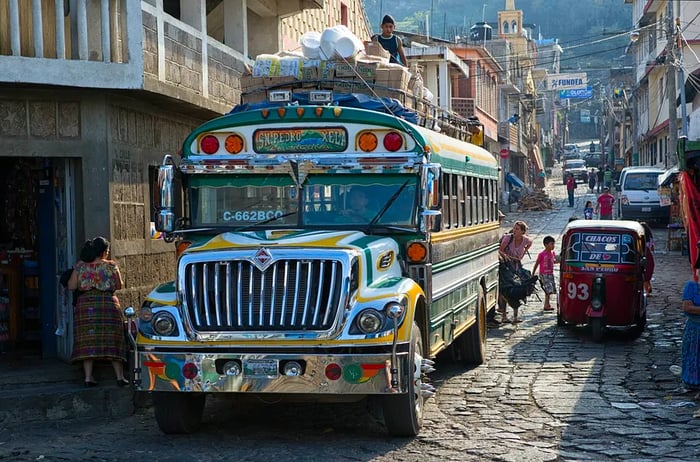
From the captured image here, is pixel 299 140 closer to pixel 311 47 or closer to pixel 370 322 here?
pixel 370 322

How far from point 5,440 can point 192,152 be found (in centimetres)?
293

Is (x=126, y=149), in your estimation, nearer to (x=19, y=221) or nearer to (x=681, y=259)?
(x=19, y=221)

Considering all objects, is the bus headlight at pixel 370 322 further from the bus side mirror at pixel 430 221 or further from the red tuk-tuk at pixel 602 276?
the red tuk-tuk at pixel 602 276

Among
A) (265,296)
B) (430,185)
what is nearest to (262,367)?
(265,296)

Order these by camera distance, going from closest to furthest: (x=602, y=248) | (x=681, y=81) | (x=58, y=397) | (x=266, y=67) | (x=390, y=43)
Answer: (x=58, y=397)
(x=266, y=67)
(x=390, y=43)
(x=602, y=248)
(x=681, y=81)

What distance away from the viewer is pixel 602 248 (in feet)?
46.0

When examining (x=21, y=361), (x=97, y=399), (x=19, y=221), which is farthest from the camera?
(x=19, y=221)

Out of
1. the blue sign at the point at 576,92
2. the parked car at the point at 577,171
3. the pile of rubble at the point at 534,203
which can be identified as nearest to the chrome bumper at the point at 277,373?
the pile of rubble at the point at 534,203

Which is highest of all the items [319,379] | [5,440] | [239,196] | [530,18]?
[530,18]

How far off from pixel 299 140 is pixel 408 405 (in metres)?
2.53

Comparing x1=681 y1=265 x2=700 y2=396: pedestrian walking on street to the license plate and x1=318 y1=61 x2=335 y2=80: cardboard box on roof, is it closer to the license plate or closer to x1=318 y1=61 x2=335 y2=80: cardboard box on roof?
x1=318 y1=61 x2=335 y2=80: cardboard box on roof

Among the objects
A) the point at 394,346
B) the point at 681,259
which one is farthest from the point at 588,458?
the point at 681,259

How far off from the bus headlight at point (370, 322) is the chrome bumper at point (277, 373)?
0.19 meters

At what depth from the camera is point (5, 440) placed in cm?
876
